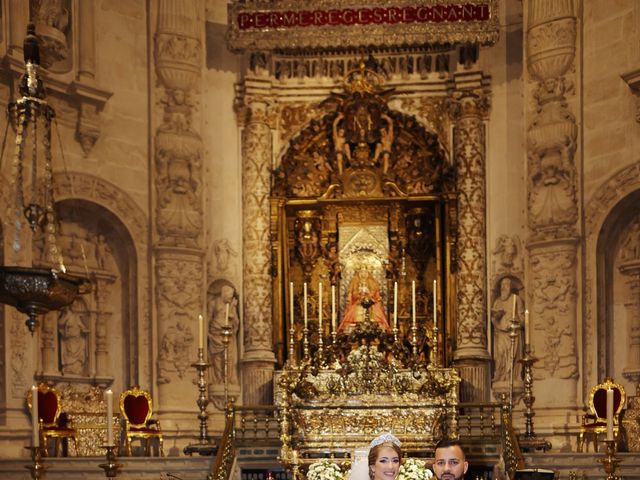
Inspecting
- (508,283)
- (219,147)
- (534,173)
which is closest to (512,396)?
(508,283)

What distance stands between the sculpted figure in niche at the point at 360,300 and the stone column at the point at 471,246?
1067 millimetres

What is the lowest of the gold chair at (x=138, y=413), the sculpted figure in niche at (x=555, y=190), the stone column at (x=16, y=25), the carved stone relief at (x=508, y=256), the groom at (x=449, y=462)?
the gold chair at (x=138, y=413)

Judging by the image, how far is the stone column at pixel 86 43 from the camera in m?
15.8

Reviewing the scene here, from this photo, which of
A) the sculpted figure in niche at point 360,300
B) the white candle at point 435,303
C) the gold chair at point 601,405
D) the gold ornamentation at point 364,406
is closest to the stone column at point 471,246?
the white candle at point 435,303

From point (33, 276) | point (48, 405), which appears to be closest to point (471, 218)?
point (48, 405)

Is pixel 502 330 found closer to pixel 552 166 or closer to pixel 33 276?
pixel 552 166

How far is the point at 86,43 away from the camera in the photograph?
15.9m

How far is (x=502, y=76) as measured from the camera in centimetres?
1705

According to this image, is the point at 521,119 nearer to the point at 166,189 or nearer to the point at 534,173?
the point at 534,173

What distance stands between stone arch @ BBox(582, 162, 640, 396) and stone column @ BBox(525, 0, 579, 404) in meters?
0.17

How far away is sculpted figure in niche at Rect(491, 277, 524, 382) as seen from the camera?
16.6 meters

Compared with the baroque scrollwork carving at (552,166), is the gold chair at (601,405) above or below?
below

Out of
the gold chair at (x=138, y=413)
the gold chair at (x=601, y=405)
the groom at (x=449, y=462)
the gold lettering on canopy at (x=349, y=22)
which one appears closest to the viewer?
the groom at (x=449, y=462)

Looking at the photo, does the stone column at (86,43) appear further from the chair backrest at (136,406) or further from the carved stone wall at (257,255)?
the chair backrest at (136,406)
